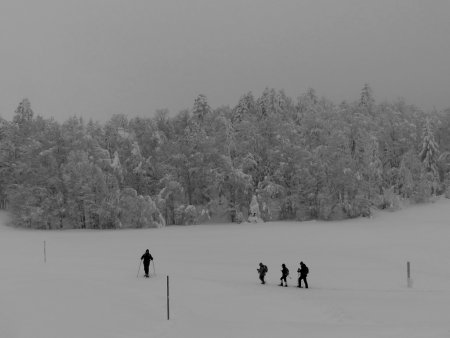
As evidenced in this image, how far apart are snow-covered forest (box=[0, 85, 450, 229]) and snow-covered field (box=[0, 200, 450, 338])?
12.2 metres

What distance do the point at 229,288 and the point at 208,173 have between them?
36194 mm

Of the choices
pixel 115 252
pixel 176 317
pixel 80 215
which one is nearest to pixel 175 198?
pixel 80 215

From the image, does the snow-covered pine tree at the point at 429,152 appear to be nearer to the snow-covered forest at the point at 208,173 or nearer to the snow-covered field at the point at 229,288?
the snow-covered forest at the point at 208,173

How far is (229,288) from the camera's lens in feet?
70.3

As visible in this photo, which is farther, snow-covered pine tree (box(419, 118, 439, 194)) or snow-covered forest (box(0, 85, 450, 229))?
snow-covered pine tree (box(419, 118, 439, 194))

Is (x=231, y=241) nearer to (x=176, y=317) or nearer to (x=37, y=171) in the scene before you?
(x=176, y=317)

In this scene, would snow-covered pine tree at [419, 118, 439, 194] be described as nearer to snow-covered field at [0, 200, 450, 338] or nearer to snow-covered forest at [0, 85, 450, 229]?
snow-covered forest at [0, 85, 450, 229]

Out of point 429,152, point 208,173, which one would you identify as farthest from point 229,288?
point 429,152

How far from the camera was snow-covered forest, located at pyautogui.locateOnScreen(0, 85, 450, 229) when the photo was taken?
54219mm

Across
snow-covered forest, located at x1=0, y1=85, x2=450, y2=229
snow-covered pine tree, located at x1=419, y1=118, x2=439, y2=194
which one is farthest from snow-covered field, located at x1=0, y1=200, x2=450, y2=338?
snow-covered pine tree, located at x1=419, y1=118, x2=439, y2=194

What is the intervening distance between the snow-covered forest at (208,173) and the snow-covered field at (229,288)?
12.2 m

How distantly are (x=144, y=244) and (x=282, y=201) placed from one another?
863 inches

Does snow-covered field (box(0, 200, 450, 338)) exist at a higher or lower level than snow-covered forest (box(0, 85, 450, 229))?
lower

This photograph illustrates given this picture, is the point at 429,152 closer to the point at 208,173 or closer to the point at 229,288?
the point at 208,173
